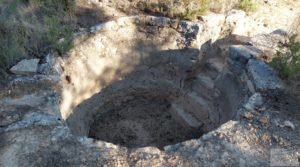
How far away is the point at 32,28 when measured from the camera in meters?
4.08

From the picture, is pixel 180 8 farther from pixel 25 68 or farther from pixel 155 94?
pixel 25 68

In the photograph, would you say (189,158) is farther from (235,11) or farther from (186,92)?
(235,11)

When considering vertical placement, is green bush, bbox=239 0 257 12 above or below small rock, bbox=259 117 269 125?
above

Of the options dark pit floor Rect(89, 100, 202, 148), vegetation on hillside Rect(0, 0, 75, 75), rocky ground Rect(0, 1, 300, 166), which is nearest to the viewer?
rocky ground Rect(0, 1, 300, 166)

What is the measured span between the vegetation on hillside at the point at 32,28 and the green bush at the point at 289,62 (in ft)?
7.55

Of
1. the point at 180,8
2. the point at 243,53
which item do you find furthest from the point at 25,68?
the point at 243,53

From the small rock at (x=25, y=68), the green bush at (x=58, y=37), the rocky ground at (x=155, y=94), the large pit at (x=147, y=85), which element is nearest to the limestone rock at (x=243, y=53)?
the rocky ground at (x=155, y=94)

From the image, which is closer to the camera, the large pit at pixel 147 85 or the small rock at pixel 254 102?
the small rock at pixel 254 102

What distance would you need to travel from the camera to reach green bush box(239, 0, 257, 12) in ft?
16.6

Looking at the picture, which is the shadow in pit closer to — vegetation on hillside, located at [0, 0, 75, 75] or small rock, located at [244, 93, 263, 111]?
vegetation on hillside, located at [0, 0, 75, 75]

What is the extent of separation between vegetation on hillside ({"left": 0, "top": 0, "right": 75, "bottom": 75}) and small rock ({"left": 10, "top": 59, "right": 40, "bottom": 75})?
0.16m

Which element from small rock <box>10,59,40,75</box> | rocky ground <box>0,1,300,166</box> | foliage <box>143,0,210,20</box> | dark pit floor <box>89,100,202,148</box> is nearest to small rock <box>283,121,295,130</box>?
rocky ground <box>0,1,300,166</box>

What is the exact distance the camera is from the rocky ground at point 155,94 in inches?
113

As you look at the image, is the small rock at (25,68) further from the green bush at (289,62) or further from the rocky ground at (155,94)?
the green bush at (289,62)
